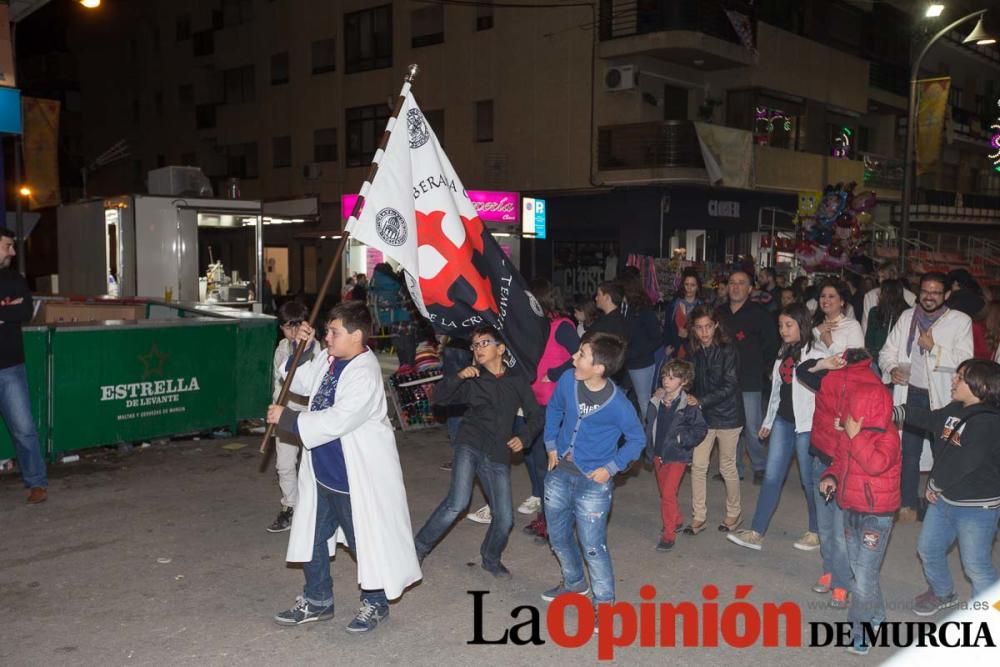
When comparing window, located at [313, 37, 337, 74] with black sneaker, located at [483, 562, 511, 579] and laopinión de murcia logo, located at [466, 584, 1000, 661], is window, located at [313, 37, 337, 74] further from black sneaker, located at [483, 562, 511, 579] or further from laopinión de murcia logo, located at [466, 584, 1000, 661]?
laopinión de murcia logo, located at [466, 584, 1000, 661]

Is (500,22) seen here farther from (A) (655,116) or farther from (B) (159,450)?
(B) (159,450)

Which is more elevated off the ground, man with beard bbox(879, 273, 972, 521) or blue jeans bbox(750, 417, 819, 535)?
man with beard bbox(879, 273, 972, 521)

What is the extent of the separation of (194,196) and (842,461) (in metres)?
13.5

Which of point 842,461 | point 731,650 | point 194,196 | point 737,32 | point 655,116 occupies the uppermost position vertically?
point 737,32

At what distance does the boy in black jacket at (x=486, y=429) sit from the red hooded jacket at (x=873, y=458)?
199 cm

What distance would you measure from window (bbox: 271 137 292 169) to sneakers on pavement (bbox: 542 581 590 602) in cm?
2978

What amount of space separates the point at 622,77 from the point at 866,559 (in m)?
21.1

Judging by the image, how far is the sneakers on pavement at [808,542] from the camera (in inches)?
265

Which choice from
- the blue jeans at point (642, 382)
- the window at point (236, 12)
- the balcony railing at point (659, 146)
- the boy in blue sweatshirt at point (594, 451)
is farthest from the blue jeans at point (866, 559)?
the window at point (236, 12)

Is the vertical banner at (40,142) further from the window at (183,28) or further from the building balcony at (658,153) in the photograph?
the window at (183,28)

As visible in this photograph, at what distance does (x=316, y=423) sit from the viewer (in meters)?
Result: 4.78

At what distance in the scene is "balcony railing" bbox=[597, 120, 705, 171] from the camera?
2412 cm

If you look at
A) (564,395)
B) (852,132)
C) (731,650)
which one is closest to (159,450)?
(564,395)

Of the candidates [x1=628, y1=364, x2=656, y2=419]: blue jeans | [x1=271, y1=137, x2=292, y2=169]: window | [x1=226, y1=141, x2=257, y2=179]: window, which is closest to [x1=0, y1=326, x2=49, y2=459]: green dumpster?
[x1=628, y1=364, x2=656, y2=419]: blue jeans
